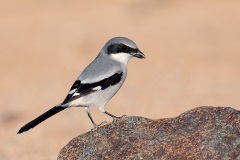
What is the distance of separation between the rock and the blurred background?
5235mm

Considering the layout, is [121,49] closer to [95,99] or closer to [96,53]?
[95,99]

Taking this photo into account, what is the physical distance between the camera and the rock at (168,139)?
22.3 feet

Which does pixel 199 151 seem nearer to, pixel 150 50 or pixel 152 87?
pixel 152 87

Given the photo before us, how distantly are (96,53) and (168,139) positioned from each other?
1433cm

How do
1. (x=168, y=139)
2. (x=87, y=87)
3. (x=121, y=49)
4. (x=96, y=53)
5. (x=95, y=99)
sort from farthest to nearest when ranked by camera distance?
(x=96, y=53)
(x=121, y=49)
(x=95, y=99)
(x=87, y=87)
(x=168, y=139)

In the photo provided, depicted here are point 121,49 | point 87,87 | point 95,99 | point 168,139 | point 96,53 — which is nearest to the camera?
point 168,139

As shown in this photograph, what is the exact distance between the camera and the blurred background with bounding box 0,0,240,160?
14906 mm

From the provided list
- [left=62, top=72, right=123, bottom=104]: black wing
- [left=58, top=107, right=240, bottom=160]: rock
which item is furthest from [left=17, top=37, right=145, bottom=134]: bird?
[left=58, top=107, right=240, bottom=160]: rock

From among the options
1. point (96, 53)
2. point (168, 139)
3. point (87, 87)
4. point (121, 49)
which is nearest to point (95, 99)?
point (87, 87)

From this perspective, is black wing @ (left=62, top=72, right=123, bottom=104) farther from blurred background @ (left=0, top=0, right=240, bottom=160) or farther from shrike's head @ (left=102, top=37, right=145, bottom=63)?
blurred background @ (left=0, top=0, right=240, bottom=160)

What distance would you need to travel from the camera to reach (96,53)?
21.2 meters

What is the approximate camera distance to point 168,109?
15.5 m

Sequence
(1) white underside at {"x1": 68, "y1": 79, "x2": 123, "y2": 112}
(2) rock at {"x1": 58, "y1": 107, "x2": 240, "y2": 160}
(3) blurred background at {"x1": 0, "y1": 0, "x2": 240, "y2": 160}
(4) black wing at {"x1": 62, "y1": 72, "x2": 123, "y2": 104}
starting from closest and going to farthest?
(2) rock at {"x1": 58, "y1": 107, "x2": 240, "y2": 160}, (4) black wing at {"x1": 62, "y1": 72, "x2": 123, "y2": 104}, (1) white underside at {"x1": 68, "y1": 79, "x2": 123, "y2": 112}, (3) blurred background at {"x1": 0, "y1": 0, "x2": 240, "y2": 160}

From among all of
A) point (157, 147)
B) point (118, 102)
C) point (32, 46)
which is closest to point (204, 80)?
point (118, 102)
